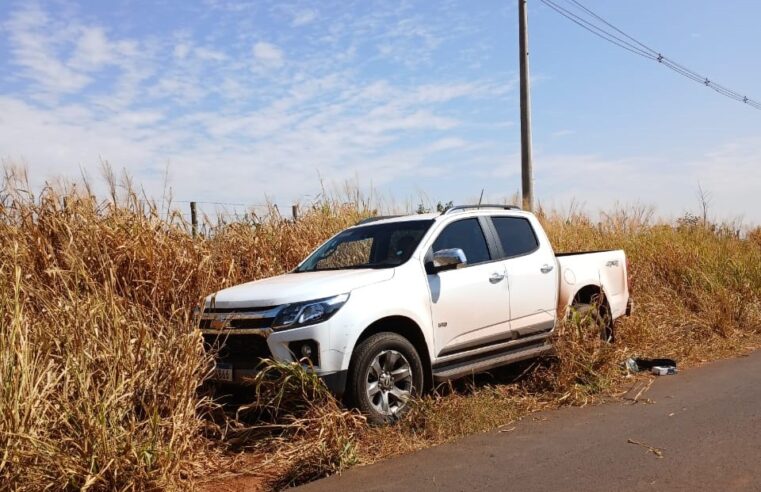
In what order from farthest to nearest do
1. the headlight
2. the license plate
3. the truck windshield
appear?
1. the truck windshield
2. the license plate
3. the headlight

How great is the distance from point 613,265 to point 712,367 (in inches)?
64.6

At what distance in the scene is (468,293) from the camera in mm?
6859

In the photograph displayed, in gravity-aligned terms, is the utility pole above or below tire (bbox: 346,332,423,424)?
above

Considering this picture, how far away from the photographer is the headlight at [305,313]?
5715 millimetres

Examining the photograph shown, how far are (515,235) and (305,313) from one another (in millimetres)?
3002

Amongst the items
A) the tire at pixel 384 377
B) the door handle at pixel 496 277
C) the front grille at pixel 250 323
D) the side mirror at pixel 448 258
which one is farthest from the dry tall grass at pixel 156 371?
the side mirror at pixel 448 258

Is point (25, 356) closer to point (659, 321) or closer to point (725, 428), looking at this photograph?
point (725, 428)

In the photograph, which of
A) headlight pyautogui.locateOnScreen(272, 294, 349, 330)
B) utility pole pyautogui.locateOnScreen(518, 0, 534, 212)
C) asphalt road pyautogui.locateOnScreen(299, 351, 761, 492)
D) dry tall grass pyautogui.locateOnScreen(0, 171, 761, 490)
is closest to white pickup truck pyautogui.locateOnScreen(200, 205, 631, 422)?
headlight pyautogui.locateOnScreen(272, 294, 349, 330)

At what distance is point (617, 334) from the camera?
9438 millimetres

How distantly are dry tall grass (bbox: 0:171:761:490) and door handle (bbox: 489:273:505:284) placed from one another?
0.93 metres

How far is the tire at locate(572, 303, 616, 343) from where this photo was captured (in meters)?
7.73

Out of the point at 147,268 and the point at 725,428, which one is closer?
the point at 725,428

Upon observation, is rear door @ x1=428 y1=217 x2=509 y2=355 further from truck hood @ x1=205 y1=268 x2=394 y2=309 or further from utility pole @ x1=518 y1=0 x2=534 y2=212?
utility pole @ x1=518 y1=0 x2=534 y2=212

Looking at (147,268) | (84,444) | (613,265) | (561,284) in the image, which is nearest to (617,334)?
(613,265)
